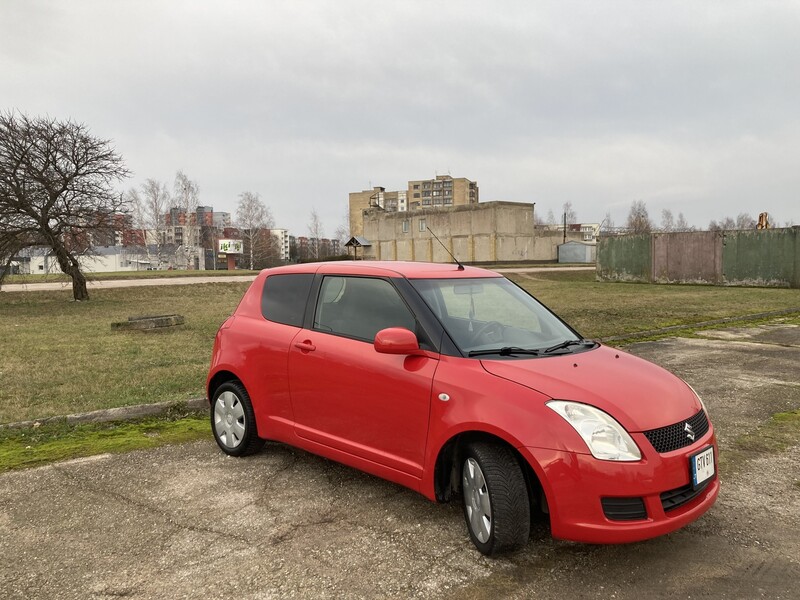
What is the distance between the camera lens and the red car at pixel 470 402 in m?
2.94

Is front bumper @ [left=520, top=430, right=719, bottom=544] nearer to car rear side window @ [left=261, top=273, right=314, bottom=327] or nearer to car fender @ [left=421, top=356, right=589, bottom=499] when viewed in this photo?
car fender @ [left=421, top=356, right=589, bottom=499]

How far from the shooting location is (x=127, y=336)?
1220 cm

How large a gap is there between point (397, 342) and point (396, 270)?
0.81 m

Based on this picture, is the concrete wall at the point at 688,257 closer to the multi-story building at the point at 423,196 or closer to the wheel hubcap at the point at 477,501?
the wheel hubcap at the point at 477,501

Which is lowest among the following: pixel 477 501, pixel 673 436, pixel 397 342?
pixel 477 501

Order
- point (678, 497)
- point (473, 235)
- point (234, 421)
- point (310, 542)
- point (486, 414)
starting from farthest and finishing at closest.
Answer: point (473, 235) → point (234, 421) → point (310, 542) → point (486, 414) → point (678, 497)

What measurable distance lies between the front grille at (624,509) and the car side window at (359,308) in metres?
1.52

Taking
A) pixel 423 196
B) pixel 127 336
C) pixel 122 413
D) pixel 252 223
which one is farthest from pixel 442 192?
pixel 122 413


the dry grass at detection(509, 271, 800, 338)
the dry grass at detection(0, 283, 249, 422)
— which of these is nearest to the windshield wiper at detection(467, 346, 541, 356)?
the dry grass at detection(0, 283, 249, 422)

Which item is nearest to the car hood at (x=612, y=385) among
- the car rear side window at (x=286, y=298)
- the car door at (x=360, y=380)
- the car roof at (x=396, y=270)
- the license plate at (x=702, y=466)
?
the license plate at (x=702, y=466)

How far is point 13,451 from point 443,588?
4163 millimetres

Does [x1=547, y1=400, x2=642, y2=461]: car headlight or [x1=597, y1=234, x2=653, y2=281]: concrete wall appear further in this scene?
[x1=597, y1=234, x2=653, y2=281]: concrete wall

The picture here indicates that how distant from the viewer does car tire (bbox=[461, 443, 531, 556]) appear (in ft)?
10.00

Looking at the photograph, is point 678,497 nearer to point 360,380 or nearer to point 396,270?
point 360,380
